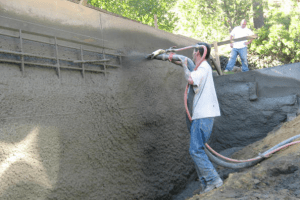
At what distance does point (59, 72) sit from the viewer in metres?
2.96

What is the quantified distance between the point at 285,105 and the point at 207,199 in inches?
119

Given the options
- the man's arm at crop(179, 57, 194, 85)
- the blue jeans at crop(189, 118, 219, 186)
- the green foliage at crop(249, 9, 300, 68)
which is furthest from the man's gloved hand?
the green foliage at crop(249, 9, 300, 68)

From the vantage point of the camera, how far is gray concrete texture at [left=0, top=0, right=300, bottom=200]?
2.60 meters

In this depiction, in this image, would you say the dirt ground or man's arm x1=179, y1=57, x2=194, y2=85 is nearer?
the dirt ground

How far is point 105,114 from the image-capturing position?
3416mm

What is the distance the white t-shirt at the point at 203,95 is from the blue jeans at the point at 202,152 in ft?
0.28

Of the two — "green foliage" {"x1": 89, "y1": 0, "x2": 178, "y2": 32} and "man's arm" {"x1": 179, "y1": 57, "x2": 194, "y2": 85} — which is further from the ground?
"green foliage" {"x1": 89, "y1": 0, "x2": 178, "y2": 32}

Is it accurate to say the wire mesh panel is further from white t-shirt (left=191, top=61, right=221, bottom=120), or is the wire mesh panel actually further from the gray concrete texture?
white t-shirt (left=191, top=61, right=221, bottom=120)

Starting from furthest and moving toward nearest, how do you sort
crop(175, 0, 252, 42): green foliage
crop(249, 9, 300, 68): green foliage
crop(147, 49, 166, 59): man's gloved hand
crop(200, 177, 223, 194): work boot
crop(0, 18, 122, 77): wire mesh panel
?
crop(175, 0, 252, 42): green foliage < crop(249, 9, 300, 68): green foliage < crop(147, 49, 166, 59): man's gloved hand < crop(200, 177, 223, 194): work boot < crop(0, 18, 122, 77): wire mesh panel

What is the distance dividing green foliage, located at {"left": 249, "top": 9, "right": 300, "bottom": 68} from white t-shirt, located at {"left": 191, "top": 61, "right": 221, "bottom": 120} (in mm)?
6844

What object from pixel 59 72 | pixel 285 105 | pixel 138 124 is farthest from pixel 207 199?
pixel 285 105

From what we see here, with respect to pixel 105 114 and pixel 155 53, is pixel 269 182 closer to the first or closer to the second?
pixel 105 114

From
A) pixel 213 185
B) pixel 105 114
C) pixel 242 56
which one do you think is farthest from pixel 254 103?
pixel 105 114

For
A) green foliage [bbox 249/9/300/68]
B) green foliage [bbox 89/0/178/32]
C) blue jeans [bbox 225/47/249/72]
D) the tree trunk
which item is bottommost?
blue jeans [bbox 225/47/249/72]
